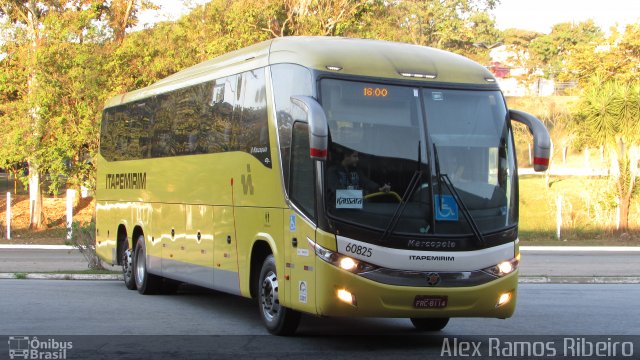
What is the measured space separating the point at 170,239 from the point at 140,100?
3.57m

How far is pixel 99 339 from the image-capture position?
11.5 metres

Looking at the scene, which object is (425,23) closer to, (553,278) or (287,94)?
(553,278)

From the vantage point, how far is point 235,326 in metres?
13.2

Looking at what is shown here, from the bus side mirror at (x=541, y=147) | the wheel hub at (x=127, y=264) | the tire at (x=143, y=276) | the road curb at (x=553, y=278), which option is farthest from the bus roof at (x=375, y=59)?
the road curb at (x=553, y=278)

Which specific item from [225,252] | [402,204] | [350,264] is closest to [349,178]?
[402,204]

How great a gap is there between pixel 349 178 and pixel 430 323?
9.99 ft

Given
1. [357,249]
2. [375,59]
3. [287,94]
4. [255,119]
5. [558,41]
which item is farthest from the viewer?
[558,41]

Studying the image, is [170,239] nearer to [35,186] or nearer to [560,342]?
[560,342]

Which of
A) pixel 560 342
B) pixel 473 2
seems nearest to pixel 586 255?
pixel 560 342

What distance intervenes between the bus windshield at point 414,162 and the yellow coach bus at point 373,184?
0.5 inches

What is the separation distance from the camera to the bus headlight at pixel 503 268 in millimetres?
11266

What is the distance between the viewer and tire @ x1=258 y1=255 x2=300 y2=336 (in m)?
12.1

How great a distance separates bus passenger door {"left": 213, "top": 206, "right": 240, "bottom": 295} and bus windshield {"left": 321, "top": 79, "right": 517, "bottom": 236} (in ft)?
10.4

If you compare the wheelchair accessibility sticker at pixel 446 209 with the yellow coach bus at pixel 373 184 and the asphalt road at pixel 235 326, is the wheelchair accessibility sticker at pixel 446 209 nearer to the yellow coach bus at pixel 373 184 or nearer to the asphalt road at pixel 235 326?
the yellow coach bus at pixel 373 184
